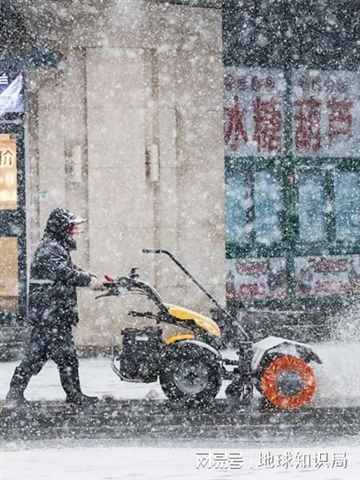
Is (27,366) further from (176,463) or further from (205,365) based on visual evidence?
(176,463)

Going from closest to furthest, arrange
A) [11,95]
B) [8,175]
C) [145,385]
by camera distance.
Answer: [145,385] < [11,95] < [8,175]

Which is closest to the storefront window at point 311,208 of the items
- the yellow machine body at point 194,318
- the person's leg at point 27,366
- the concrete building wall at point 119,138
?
the concrete building wall at point 119,138

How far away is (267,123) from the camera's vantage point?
16391 millimetres

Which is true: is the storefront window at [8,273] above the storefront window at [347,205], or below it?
below

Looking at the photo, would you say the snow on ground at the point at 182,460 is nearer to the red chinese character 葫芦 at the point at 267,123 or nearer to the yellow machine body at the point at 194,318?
the yellow machine body at the point at 194,318

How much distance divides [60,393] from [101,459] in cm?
363

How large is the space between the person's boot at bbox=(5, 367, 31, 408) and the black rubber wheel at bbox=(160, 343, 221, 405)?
125 centimetres

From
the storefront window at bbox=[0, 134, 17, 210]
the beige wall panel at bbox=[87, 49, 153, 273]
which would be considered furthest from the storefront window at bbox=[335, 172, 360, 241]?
the storefront window at bbox=[0, 134, 17, 210]

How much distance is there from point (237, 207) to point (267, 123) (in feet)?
4.34

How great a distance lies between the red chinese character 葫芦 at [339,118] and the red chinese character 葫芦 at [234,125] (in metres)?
1.40

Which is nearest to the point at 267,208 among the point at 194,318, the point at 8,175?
the point at 8,175

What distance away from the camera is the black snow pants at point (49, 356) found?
975 cm

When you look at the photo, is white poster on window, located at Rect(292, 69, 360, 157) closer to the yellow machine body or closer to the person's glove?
the yellow machine body

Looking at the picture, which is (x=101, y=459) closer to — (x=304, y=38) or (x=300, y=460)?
(x=300, y=460)
